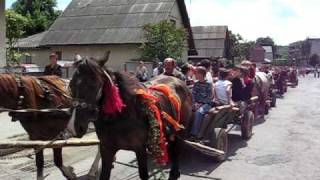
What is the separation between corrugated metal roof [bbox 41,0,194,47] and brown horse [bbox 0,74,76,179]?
2132 cm

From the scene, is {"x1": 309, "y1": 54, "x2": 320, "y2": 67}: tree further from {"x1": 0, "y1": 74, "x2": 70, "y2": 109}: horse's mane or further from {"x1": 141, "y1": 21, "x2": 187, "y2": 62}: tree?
{"x1": 0, "y1": 74, "x2": 70, "y2": 109}: horse's mane

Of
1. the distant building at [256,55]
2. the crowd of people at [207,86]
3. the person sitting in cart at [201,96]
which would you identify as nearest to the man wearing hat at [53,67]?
the crowd of people at [207,86]

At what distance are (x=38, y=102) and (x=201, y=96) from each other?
341 centimetres

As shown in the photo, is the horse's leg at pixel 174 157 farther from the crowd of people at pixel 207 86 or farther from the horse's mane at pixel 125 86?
the horse's mane at pixel 125 86

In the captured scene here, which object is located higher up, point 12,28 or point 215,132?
point 12,28

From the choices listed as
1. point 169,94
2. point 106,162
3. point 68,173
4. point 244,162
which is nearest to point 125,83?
point 106,162

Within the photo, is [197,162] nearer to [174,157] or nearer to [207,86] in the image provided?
[207,86]

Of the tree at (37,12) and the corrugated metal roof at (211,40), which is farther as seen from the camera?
the tree at (37,12)

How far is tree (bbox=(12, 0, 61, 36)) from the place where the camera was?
47156 millimetres

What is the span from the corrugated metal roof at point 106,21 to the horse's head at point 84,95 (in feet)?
76.4

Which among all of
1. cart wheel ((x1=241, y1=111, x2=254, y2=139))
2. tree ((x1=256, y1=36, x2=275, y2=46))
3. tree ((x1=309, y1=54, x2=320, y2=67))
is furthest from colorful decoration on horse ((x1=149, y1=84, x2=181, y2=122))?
tree ((x1=309, y1=54, x2=320, y2=67))

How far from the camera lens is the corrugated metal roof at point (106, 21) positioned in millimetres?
30000

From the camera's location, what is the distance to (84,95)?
520 cm

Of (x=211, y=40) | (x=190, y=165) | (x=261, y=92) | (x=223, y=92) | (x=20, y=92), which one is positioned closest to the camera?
(x=20, y=92)
